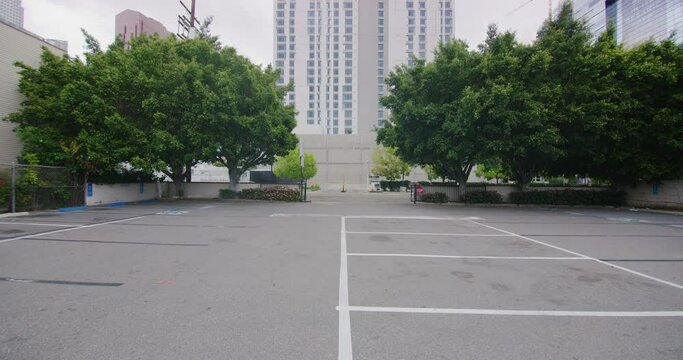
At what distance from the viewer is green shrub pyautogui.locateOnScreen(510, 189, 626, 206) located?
→ 23297 millimetres

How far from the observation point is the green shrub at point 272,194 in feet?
77.9

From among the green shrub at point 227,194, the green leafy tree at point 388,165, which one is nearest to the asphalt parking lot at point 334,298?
the green shrub at point 227,194

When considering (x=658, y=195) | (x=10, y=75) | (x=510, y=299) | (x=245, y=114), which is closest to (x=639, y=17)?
(x=658, y=195)

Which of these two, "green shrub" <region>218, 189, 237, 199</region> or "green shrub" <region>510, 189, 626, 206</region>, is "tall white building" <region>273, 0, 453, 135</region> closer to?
"green shrub" <region>218, 189, 237, 199</region>

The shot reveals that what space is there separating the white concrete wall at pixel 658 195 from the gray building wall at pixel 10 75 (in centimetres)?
4094

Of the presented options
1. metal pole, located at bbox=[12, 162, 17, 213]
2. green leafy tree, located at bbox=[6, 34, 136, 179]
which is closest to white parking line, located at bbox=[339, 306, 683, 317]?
metal pole, located at bbox=[12, 162, 17, 213]

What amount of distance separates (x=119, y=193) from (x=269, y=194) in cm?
960

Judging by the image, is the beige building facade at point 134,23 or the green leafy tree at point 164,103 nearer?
the green leafy tree at point 164,103

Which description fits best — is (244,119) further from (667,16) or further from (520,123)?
(667,16)

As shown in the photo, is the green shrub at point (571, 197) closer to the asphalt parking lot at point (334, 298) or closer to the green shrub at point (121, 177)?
the asphalt parking lot at point (334, 298)

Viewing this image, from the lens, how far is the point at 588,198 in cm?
2341

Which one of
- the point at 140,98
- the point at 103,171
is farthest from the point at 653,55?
the point at 103,171

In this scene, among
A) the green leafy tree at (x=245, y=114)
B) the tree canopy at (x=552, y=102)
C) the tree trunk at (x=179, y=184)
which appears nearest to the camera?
the tree canopy at (x=552, y=102)

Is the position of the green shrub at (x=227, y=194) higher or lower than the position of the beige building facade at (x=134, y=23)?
lower
